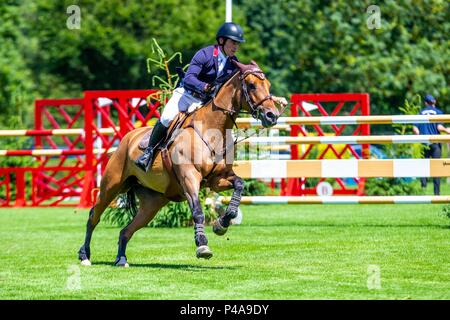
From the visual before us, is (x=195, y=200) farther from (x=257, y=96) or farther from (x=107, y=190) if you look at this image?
(x=107, y=190)

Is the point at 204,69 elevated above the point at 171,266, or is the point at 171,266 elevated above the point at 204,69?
the point at 204,69

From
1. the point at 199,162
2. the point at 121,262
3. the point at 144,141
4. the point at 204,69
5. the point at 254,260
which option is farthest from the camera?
the point at 144,141

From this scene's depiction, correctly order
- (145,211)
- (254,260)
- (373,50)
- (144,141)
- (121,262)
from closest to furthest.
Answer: (121,262) → (254,260) → (144,141) → (145,211) → (373,50)

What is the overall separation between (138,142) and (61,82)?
4204cm

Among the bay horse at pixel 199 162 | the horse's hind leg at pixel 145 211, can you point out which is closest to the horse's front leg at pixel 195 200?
the bay horse at pixel 199 162

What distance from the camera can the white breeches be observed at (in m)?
11.2

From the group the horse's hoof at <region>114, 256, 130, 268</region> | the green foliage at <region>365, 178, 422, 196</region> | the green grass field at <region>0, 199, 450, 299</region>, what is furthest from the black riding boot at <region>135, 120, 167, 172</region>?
the green foliage at <region>365, 178, 422, 196</region>

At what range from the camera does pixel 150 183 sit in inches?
447

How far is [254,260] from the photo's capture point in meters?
11.3

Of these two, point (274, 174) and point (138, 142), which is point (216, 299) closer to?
point (138, 142)

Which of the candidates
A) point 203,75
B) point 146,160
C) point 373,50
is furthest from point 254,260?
point 373,50

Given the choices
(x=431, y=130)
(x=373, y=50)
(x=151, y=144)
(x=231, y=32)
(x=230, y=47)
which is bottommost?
(x=151, y=144)

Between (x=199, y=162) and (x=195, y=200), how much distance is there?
427mm

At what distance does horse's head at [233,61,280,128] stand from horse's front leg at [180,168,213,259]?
85 centimetres
